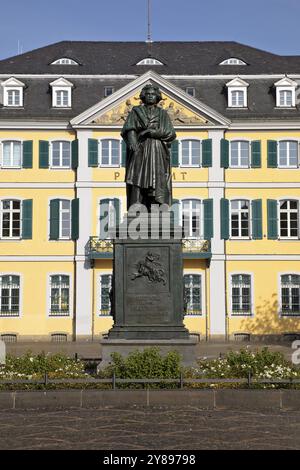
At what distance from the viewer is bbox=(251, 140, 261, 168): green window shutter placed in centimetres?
3167

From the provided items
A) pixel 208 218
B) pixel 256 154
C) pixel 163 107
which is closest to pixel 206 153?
pixel 256 154

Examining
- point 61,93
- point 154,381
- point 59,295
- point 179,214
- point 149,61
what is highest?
point 149,61

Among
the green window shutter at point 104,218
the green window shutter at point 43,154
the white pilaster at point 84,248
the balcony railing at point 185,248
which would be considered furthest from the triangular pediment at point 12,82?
the balcony railing at point 185,248

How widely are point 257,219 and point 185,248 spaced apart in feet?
10.4

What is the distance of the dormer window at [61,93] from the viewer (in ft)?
107

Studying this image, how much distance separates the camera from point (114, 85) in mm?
Result: 33188

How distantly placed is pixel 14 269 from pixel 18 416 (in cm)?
2272

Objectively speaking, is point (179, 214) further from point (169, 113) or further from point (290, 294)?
point (290, 294)

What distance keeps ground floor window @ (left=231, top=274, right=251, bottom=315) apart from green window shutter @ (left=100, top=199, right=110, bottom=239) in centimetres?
548

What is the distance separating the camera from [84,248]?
3083cm

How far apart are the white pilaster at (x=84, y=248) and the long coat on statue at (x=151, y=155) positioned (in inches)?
739

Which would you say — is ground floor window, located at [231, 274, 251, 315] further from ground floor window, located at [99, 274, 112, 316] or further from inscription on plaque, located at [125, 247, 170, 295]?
inscription on plaque, located at [125, 247, 170, 295]

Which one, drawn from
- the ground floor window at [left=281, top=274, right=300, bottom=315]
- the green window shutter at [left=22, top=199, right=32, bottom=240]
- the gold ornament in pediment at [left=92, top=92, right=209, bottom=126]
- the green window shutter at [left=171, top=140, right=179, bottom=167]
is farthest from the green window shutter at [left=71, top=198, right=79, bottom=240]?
the ground floor window at [left=281, top=274, right=300, bottom=315]
